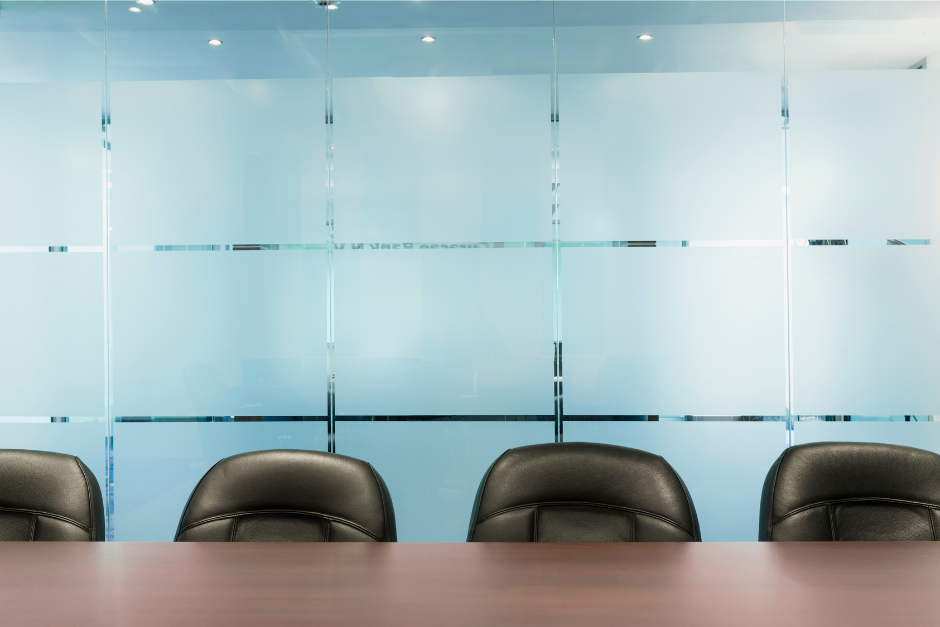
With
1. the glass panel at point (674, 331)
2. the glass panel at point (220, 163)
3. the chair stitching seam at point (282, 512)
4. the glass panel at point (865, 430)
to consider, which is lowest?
the glass panel at point (865, 430)

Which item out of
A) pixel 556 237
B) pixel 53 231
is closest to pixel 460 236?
pixel 556 237

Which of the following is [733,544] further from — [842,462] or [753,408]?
[753,408]

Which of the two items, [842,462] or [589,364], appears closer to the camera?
[842,462]

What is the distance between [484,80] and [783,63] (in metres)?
1.54

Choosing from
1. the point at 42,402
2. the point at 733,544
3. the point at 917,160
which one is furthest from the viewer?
the point at 42,402

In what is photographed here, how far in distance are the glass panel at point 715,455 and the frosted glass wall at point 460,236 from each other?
0.01 metres

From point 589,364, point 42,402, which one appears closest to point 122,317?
point 42,402

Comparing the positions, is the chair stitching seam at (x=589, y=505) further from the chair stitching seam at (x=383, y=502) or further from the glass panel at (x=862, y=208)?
the glass panel at (x=862, y=208)

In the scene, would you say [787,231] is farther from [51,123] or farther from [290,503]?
[51,123]

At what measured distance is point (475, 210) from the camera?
3146mm

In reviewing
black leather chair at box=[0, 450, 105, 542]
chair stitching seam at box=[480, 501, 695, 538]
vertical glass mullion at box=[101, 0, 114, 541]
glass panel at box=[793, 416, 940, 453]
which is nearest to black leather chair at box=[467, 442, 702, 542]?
chair stitching seam at box=[480, 501, 695, 538]

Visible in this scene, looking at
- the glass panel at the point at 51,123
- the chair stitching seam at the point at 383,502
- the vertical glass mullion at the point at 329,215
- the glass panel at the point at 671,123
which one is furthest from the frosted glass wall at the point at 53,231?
the glass panel at the point at 671,123

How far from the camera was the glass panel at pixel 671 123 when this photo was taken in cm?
310

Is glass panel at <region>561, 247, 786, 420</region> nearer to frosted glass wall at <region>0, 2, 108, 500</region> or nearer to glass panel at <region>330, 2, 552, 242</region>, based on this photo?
glass panel at <region>330, 2, 552, 242</region>
